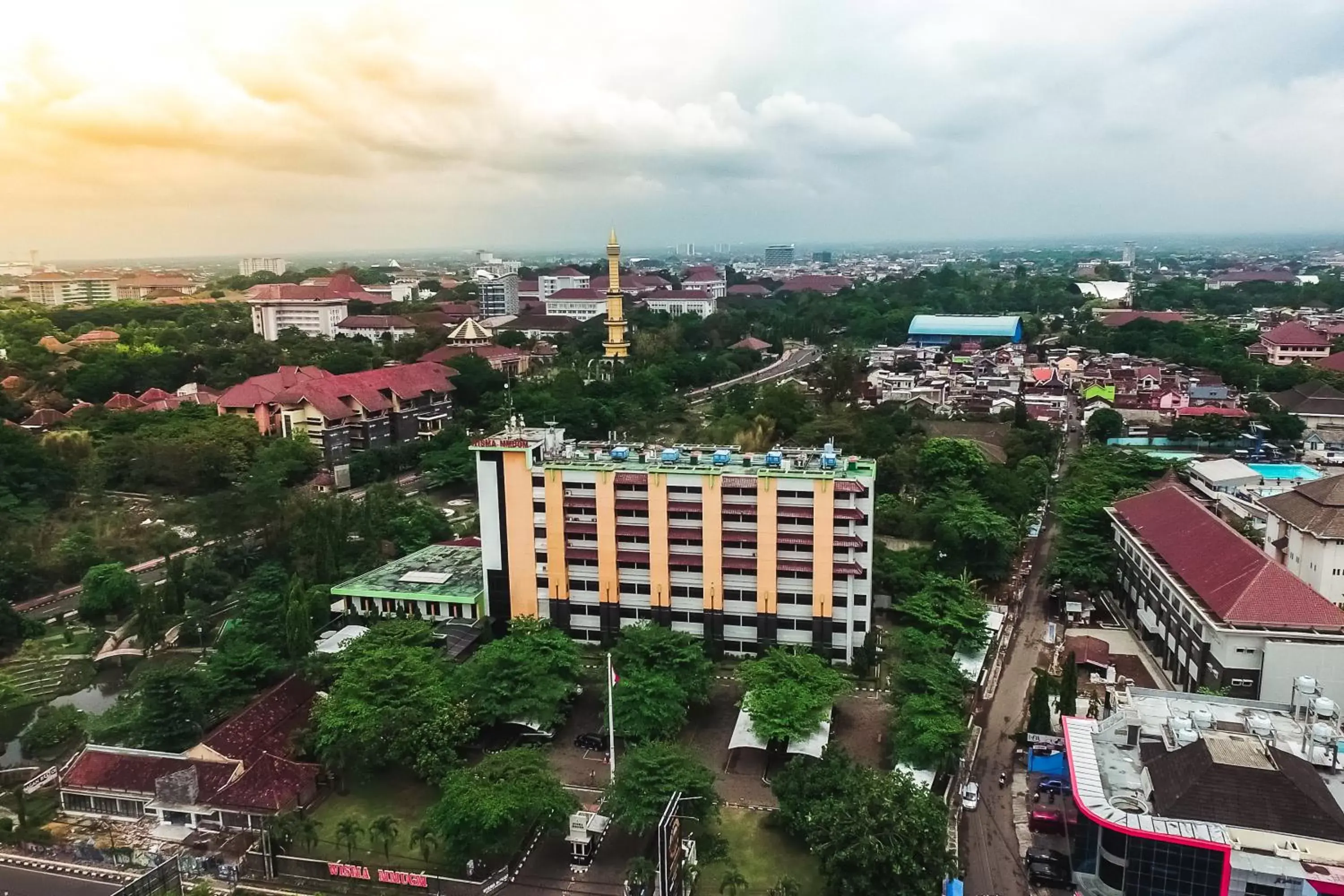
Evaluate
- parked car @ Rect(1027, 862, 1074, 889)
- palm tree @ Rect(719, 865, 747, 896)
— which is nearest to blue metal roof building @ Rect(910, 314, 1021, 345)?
parked car @ Rect(1027, 862, 1074, 889)

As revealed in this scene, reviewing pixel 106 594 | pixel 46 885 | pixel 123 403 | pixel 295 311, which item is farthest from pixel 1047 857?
pixel 295 311

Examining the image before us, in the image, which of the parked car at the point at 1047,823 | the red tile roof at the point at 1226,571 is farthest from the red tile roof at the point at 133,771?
the red tile roof at the point at 1226,571

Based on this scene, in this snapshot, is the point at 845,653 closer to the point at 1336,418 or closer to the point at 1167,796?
the point at 1167,796

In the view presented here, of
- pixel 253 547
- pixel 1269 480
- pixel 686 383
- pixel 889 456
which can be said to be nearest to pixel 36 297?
pixel 686 383

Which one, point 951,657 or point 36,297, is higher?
point 36,297

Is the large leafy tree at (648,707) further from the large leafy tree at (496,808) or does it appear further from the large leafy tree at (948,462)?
the large leafy tree at (948,462)

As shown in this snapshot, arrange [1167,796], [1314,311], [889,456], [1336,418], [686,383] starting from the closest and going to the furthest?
[1167,796] → [889,456] → [1336,418] → [686,383] → [1314,311]

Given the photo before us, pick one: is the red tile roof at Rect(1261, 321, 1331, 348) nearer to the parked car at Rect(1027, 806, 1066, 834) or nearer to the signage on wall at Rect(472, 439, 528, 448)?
the parked car at Rect(1027, 806, 1066, 834)
